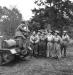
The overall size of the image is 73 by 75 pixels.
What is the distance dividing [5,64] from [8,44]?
110 centimetres

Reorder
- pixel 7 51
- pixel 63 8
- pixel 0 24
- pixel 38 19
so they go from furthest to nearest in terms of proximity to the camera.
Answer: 1. pixel 0 24
2. pixel 38 19
3. pixel 63 8
4. pixel 7 51

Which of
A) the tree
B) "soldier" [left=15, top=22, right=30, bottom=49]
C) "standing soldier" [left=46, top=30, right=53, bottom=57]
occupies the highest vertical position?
the tree

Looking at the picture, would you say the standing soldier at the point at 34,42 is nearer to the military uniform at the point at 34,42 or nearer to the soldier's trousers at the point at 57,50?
the military uniform at the point at 34,42

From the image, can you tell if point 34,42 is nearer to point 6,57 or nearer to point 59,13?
point 6,57

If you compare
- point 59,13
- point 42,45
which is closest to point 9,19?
point 59,13

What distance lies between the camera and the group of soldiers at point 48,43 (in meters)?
13.6

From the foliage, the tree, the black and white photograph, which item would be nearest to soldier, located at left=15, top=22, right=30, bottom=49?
the black and white photograph

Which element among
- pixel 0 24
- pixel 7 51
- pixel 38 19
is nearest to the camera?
pixel 7 51

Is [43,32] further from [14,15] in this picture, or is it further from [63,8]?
[14,15]

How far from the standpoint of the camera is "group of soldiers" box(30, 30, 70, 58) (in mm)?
13641

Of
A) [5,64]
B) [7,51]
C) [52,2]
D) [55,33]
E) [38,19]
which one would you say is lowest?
[5,64]

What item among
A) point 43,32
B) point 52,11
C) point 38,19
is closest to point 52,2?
point 52,11

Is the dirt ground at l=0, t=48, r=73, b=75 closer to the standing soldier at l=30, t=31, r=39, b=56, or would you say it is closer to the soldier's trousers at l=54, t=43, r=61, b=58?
the standing soldier at l=30, t=31, r=39, b=56

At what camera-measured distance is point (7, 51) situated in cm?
1100
